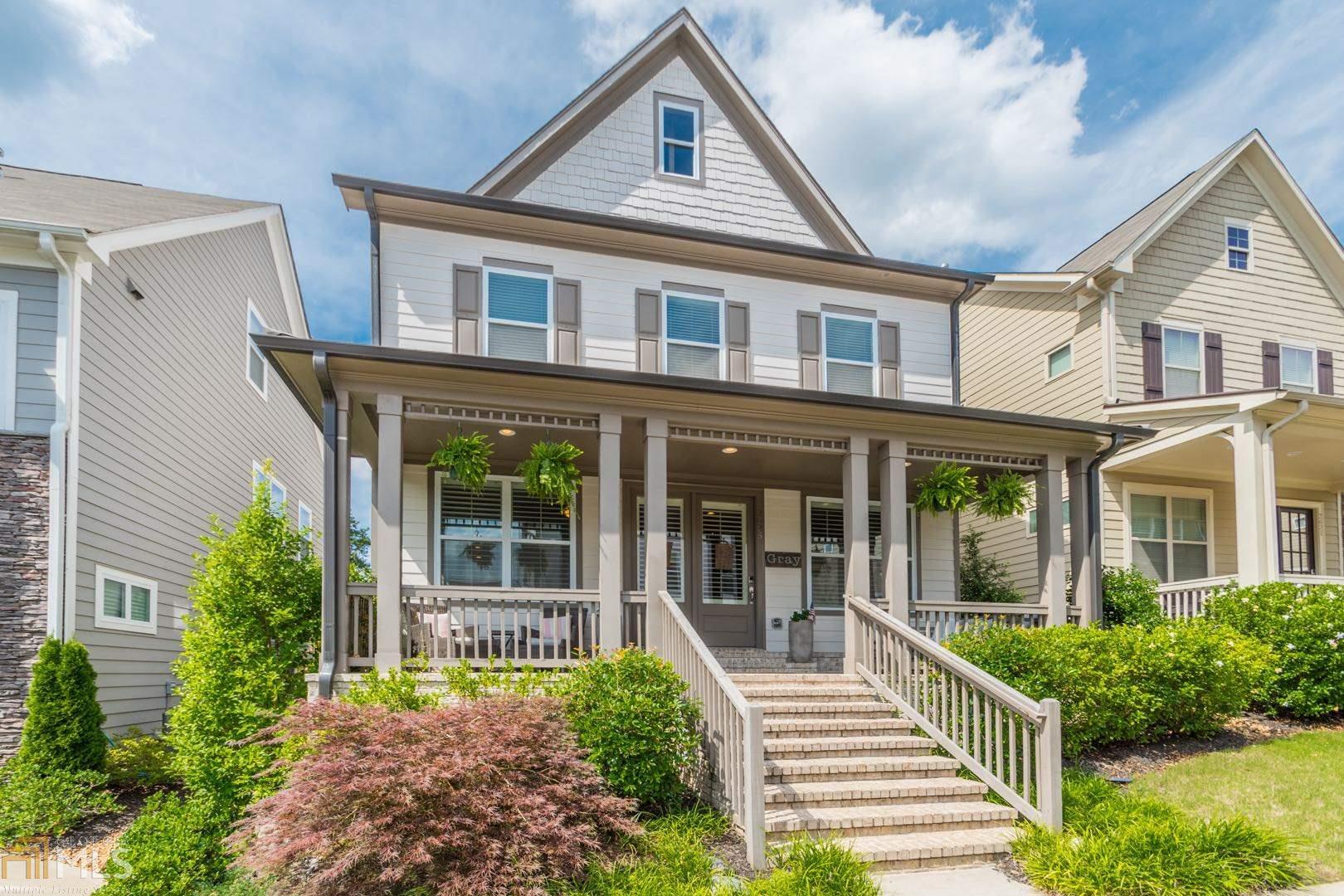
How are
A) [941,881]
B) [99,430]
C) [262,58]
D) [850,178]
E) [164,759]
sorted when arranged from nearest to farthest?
[941,881]
[164,759]
[99,430]
[262,58]
[850,178]

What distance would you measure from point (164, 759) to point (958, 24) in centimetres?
1387

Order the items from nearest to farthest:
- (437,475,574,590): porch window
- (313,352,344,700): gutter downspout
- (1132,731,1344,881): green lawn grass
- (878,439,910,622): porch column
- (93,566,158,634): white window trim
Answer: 1. (1132,731,1344,881): green lawn grass
2. (313,352,344,700): gutter downspout
3. (93,566,158,634): white window trim
4. (878,439,910,622): porch column
5. (437,475,574,590): porch window

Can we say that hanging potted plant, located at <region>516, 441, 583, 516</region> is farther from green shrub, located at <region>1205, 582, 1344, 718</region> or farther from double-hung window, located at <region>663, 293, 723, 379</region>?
green shrub, located at <region>1205, 582, 1344, 718</region>

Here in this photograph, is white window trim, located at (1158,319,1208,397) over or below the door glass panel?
over

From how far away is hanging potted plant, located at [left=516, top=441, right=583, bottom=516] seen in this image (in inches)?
350

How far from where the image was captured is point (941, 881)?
575 cm

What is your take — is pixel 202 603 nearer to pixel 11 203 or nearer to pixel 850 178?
pixel 11 203

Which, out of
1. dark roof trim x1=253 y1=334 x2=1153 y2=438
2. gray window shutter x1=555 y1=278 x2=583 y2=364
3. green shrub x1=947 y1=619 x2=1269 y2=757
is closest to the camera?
dark roof trim x1=253 y1=334 x2=1153 y2=438

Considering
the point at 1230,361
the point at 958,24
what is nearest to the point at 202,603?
the point at 958,24

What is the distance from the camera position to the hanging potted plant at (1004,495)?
1082 cm

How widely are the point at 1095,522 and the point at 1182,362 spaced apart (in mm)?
5689

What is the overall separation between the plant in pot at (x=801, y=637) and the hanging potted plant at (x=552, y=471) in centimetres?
394

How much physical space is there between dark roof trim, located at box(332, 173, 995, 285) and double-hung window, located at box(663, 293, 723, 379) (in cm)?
84

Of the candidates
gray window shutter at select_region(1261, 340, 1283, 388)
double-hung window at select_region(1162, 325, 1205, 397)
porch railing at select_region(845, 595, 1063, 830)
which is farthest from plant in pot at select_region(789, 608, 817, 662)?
gray window shutter at select_region(1261, 340, 1283, 388)
